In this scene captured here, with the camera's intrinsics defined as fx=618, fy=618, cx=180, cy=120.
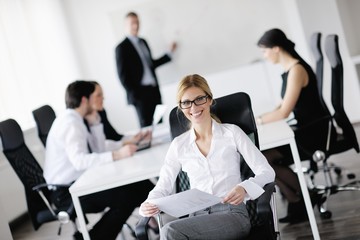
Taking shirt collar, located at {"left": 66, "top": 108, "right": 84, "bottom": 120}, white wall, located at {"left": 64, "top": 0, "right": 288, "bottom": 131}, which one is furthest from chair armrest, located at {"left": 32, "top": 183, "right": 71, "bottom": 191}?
white wall, located at {"left": 64, "top": 0, "right": 288, "bottom": 131}

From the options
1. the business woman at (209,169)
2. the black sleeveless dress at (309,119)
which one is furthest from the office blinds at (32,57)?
the business woman at (209,169)

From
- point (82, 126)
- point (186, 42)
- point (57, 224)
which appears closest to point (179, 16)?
point (186, 42)

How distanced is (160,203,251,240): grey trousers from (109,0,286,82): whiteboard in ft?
15.5

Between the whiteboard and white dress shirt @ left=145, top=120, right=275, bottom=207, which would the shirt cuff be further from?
the whiteboard

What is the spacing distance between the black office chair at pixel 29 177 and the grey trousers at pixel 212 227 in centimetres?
132

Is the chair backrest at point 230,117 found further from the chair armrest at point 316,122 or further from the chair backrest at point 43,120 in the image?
the chair backrest at point 43,120

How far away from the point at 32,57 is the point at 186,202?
4776 millimetres

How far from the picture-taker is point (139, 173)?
3205 millimetres

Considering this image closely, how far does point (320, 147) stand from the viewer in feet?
13.0

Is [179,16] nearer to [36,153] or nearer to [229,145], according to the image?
[36,153]

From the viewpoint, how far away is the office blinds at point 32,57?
625cm

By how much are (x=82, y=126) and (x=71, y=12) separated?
154 inches

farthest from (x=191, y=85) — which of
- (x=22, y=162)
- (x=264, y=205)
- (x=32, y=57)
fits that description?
(x=32, y=57)

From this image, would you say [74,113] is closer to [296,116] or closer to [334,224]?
[296,116]
